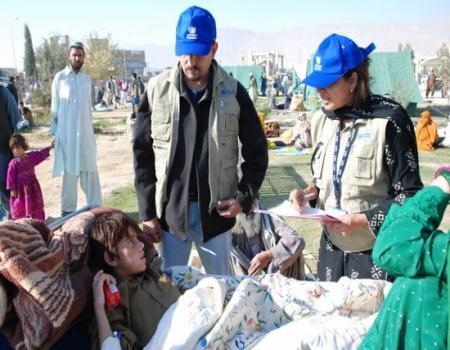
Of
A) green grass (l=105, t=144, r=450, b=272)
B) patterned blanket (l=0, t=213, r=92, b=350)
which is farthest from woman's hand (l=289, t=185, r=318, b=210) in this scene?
green grass (l=105, t=144, r=450, b=272)

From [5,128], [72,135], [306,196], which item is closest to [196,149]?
[306,196]

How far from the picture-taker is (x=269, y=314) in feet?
7.25

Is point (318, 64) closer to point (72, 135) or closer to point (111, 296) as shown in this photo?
point (111, 296)

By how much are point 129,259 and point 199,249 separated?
1.82 ft

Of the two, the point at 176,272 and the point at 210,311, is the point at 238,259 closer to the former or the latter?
the point at 176,272

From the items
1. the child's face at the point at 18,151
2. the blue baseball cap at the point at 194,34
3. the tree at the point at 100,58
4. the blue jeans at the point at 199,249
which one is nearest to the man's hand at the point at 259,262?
the blue jeans at the point at 199,249

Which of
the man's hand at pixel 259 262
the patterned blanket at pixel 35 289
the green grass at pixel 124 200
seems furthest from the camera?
the green grass at pixel 124 200

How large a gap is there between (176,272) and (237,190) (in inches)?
22.5

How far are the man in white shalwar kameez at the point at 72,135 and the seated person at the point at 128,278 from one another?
3.69 metres

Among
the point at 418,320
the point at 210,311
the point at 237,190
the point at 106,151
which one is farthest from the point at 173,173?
the point at 106,151

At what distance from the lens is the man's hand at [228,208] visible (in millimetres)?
2609

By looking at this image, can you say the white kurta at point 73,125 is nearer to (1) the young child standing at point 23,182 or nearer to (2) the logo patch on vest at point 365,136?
(1) the young child standing at point 23,182

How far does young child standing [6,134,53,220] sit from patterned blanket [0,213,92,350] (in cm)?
338

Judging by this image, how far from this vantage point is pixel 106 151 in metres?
11.4
